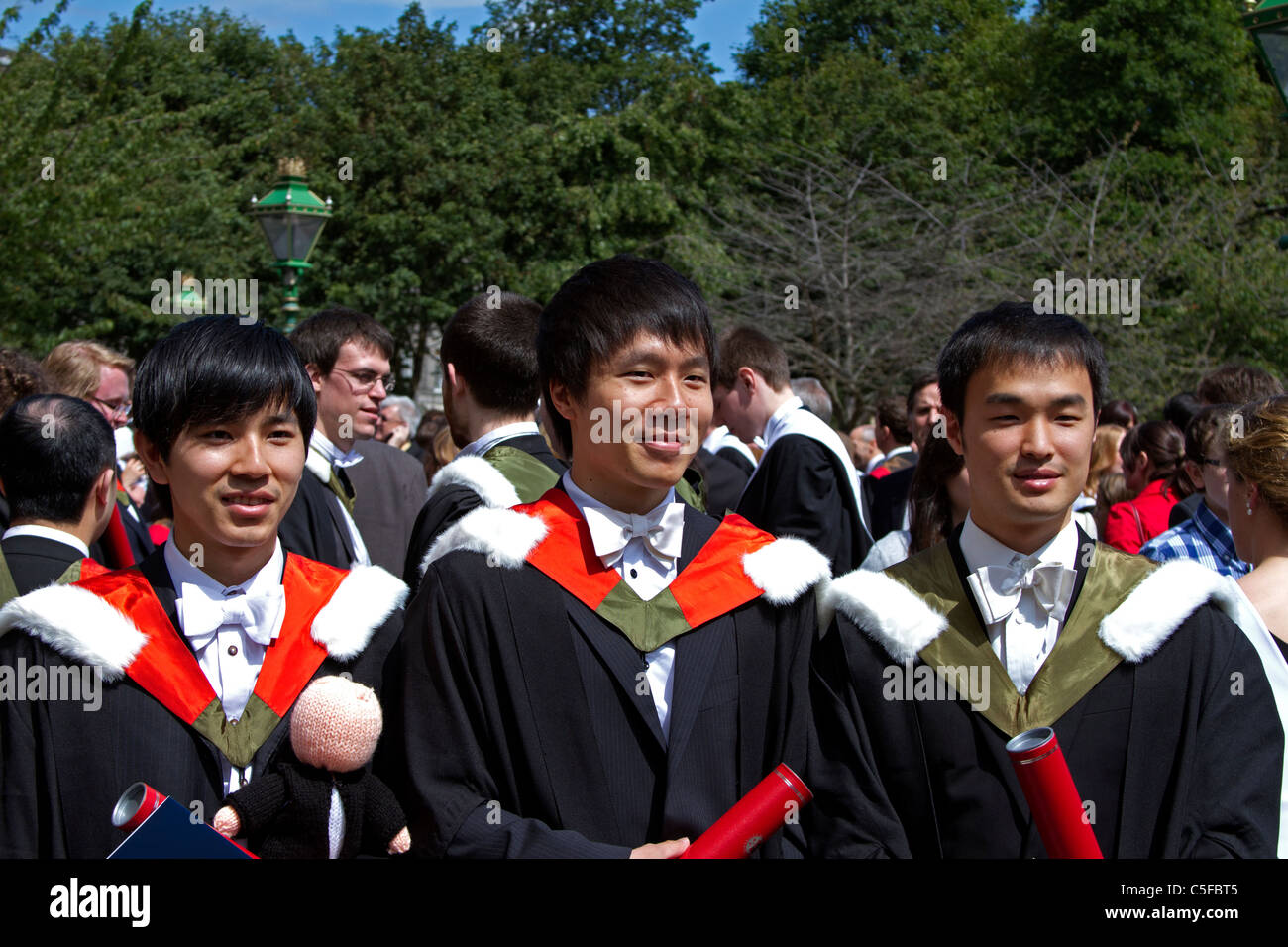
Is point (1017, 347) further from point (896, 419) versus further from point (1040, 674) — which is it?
point (896, 419)

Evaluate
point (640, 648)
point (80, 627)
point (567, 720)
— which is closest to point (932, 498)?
point (640, 648)

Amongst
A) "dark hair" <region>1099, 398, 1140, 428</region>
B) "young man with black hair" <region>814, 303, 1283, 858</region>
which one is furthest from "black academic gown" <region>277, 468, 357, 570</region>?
"dark hair" <region>1099, 398, 1140, 428</region>

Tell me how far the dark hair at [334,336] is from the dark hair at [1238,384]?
349 cm

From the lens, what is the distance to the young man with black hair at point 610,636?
217 centimetres

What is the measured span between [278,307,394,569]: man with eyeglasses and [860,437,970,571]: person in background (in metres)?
1.92

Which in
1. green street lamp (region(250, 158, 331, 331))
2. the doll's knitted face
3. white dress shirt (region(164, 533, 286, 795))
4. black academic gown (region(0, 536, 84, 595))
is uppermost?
green street lamp (region(250, 158, 331, 331))

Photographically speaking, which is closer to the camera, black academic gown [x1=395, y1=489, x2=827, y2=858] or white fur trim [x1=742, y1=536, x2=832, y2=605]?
black academic gown [x1=395, y1=489, x2=827, y2=858]

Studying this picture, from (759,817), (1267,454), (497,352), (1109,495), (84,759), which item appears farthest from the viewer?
(1109,495)

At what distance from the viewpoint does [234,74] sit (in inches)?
925

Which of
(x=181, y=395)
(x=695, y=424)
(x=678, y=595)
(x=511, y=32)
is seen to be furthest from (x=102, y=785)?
(x=511, y=32)

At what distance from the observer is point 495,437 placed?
3814mm

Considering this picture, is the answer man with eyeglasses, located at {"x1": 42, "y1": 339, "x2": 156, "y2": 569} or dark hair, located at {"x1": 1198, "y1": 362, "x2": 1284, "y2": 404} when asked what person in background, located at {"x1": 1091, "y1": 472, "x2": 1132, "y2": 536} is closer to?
dark hair, located at {"x1": 1198, "y1": 362, "x2": 1284, "y2": 404}

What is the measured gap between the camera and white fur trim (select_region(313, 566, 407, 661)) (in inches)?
92.4

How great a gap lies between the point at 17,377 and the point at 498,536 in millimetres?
2903
